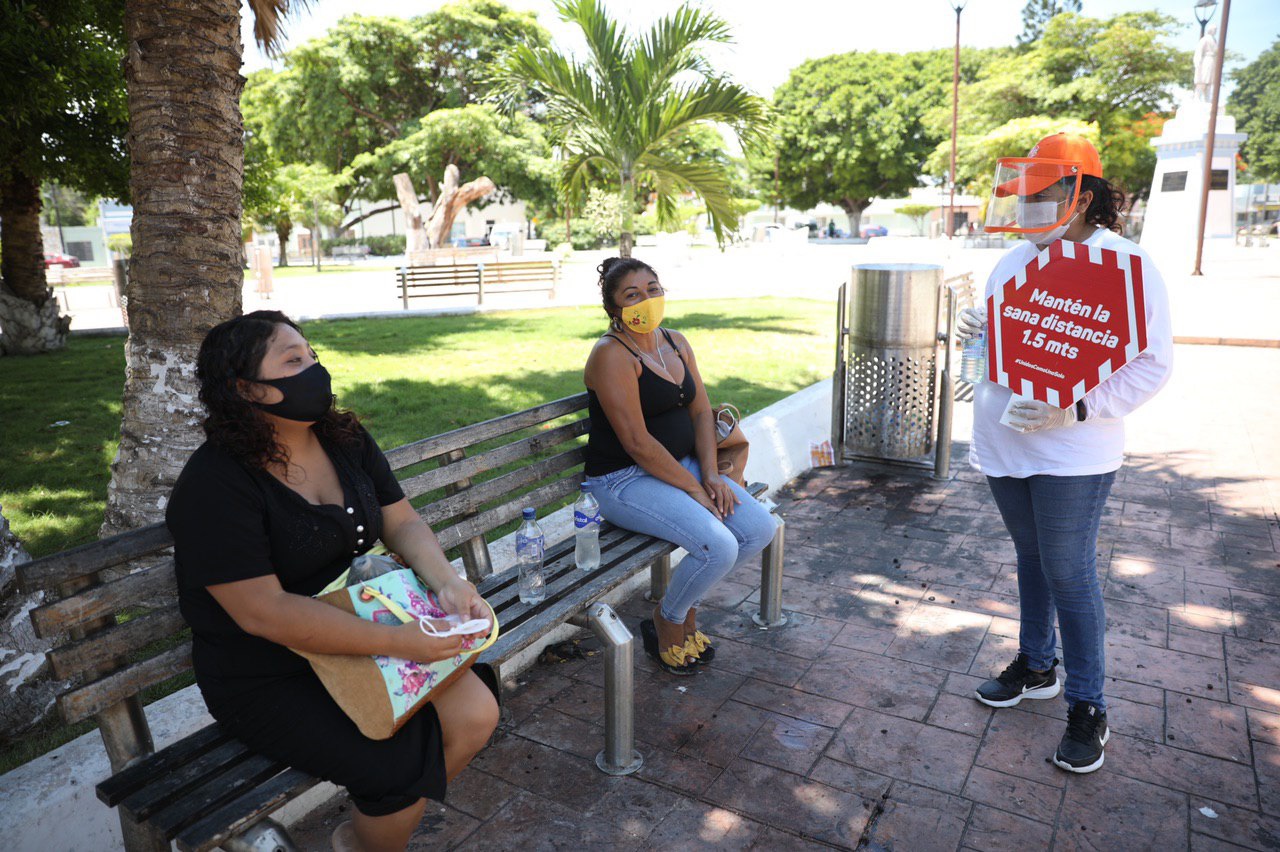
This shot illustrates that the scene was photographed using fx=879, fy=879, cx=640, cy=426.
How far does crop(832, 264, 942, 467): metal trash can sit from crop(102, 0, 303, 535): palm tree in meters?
3.91

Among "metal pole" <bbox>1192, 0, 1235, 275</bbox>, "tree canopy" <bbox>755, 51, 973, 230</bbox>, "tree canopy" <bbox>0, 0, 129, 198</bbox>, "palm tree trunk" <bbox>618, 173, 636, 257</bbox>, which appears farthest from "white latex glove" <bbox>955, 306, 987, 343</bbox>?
"tree canopy" <bbox>755, 51, 973, 230</bbox>

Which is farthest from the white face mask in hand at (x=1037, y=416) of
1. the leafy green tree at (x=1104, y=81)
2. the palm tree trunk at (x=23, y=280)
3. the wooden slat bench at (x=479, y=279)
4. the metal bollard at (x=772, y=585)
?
the leafy green tree at (x=1104, y=81)

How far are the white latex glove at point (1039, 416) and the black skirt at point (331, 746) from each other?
2.04m

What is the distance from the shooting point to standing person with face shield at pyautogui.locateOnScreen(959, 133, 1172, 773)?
9.07 feet

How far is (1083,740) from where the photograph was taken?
2.95 metres

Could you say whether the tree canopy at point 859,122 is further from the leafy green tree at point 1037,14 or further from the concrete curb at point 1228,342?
the concrete curb at point 1228,342

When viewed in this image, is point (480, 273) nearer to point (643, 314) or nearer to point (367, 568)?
point (643, 314)

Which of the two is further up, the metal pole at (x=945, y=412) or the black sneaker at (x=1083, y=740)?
the metal pole at (x=945, y=412)

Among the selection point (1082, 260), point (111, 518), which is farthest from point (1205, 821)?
point (111, 518)

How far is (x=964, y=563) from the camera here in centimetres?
477

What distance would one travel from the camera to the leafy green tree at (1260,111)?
2442 inches

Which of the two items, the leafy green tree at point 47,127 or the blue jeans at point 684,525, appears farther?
A: the leafy green tree at point 47,127

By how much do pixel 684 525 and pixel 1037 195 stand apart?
1721mm

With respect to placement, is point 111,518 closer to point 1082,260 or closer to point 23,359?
point 1082,260
